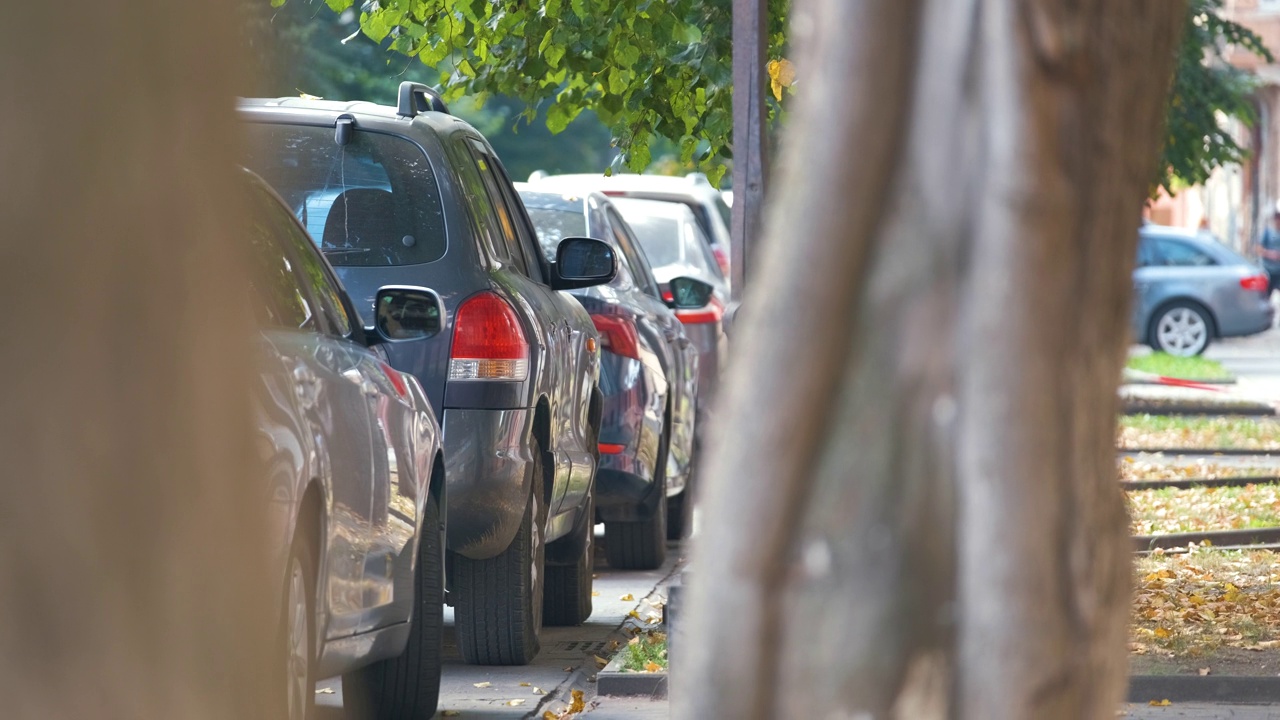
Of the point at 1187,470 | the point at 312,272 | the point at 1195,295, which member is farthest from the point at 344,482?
the point at 1195,295

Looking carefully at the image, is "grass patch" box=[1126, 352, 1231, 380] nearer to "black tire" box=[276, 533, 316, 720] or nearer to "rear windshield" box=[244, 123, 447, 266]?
"rear windshield" box=[244, 123, 447, 266]

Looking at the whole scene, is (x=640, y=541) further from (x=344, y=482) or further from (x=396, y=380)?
(x=344, y=482)

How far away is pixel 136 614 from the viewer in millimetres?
2656

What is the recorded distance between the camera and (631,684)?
724cm

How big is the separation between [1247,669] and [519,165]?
46.4 m

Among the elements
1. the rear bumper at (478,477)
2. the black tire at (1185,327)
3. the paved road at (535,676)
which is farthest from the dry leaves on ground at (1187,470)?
the black tire at (1185,327)

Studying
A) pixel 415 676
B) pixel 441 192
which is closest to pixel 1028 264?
pixel 415 676

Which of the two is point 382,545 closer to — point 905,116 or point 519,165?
point 905,116

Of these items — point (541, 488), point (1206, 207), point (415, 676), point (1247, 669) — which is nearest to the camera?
point (415, 676)

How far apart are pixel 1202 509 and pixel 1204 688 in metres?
5.77

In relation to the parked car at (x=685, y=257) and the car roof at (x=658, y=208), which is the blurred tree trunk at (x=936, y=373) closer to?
the parked car at (x=685, y=257)

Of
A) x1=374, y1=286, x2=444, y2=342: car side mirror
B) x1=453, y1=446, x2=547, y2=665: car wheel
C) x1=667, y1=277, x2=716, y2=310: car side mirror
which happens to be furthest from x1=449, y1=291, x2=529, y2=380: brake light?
x1=667, y1=277, x2=716, y2=310: car side mirror

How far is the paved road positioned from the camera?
7.00 meters

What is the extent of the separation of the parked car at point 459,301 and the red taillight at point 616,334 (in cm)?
205
